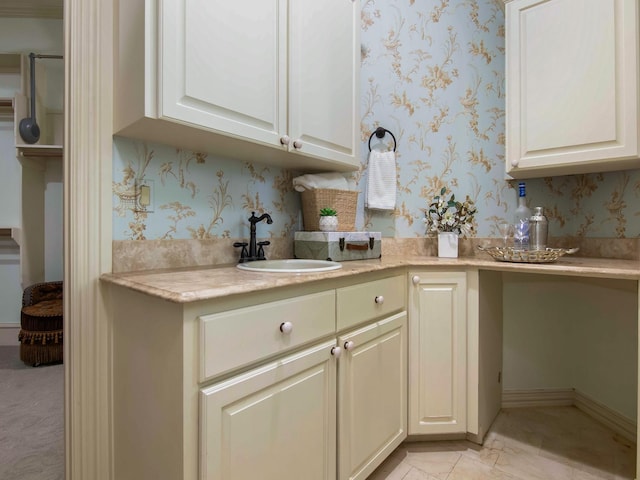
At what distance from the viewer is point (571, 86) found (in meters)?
1.63

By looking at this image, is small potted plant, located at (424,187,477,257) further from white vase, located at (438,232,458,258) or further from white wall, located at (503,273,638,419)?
white wall, located at (503,273,638,419)

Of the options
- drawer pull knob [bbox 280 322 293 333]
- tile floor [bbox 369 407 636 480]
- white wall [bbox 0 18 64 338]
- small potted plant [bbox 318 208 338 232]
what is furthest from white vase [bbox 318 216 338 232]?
white wall [bbox 0 18 64 338]

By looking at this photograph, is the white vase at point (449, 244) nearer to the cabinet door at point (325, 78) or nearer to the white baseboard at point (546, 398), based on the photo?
the cabinet door at point (325, 78)

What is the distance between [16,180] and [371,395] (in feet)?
11.8

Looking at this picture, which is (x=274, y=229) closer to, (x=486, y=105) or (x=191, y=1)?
(x=191, y=1)

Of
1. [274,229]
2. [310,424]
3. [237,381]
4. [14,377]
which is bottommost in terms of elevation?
[14,377]

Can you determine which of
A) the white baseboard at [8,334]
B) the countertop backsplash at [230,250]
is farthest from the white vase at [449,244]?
the white baseboard at [8,334]

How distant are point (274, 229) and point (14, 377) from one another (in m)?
2.28

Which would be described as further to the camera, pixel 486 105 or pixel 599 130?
pixel 486 105

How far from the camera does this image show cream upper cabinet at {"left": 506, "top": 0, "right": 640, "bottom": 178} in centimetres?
150

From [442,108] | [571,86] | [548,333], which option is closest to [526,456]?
[548,333]

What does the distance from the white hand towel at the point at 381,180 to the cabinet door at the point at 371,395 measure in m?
0.70

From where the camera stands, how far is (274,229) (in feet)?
5.74

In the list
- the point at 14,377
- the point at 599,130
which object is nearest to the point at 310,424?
the point at 599,130
